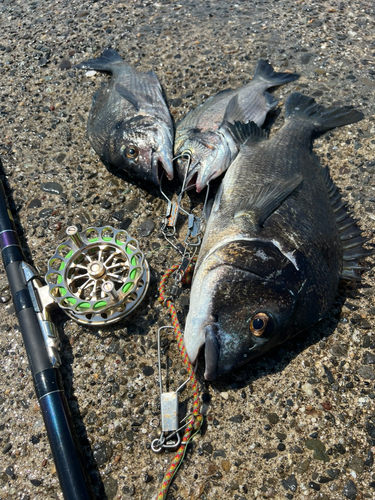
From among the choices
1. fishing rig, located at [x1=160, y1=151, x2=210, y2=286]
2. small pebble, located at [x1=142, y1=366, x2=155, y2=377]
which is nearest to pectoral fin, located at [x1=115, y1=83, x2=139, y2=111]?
fishing rig, located at [x1=160, y1=151, x2=210, y2=286]

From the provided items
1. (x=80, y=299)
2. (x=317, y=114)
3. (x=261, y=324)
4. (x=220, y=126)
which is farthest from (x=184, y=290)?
(x=317, y=114)

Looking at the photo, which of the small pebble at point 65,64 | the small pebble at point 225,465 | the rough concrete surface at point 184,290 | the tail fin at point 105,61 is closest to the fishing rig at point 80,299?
the rough concrete surface at point 184,290

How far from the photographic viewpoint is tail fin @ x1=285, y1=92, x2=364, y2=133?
3.41 metres

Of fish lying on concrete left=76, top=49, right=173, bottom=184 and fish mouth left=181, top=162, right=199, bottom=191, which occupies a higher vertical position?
fish lying on concrete left=76, top=49, right=173, bottom=184

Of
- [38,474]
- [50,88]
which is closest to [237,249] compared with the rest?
[38,474]

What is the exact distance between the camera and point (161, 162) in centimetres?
321

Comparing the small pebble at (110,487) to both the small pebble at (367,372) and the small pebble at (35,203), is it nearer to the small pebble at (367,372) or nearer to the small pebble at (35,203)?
the small pebble at (367,372)

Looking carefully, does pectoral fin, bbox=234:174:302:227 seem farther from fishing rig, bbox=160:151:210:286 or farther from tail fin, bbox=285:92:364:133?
tail fin, bbox=285:92:364:133

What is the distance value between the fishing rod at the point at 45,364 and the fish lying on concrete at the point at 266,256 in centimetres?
82

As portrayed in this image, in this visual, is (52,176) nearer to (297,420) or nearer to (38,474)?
(38,474)

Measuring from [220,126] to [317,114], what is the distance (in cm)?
92

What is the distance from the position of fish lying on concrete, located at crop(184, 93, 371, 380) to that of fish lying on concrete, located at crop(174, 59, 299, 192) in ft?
0.61

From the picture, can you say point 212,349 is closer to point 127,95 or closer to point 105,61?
point 127,95

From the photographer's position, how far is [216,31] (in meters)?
4.70
